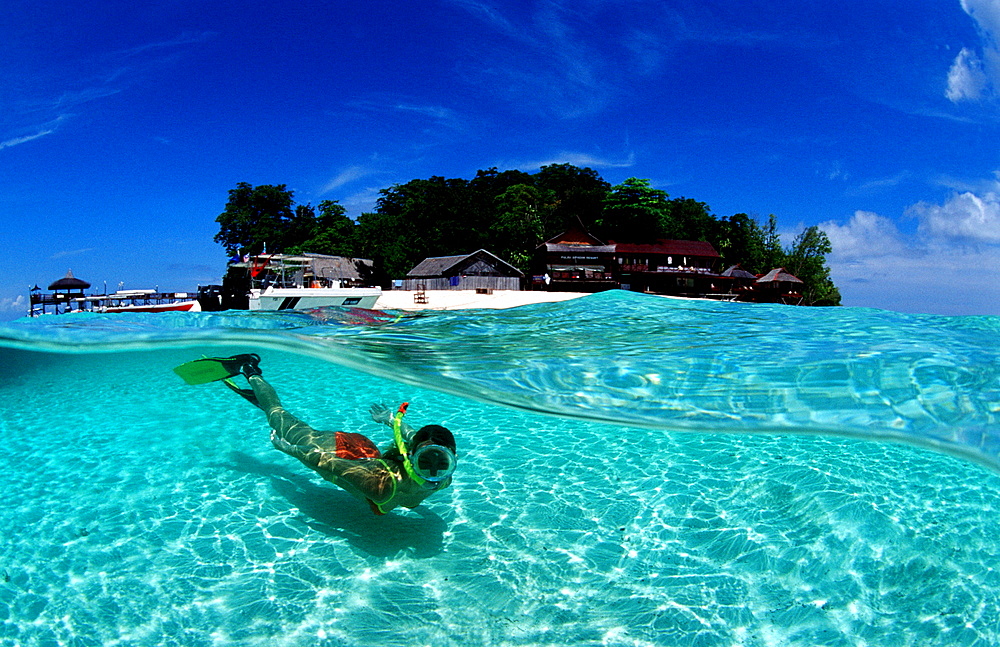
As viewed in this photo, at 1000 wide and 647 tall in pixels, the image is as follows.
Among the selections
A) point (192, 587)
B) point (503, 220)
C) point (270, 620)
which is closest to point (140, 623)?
point (192, 587)

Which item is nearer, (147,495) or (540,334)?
(147,495)

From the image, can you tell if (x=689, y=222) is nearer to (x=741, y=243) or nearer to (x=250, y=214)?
(x=741, y=243)

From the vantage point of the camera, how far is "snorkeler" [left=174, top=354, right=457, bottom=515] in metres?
4.57

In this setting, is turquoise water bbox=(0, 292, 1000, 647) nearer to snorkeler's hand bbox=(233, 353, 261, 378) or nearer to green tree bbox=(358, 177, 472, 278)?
snorkeler's hand bbox=(233, 353, 261, 378)

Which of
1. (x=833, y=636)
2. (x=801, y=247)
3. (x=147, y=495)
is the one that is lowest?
(x=833, y=636)

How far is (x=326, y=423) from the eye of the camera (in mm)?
10617

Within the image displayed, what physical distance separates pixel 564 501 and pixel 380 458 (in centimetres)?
297

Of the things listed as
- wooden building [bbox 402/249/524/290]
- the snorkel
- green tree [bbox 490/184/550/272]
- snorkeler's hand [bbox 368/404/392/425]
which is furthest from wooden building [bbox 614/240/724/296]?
the snorkel

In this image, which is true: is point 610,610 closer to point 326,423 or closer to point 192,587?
point 192,587

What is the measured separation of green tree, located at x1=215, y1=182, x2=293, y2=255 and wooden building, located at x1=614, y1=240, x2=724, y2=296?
5343 centimetres

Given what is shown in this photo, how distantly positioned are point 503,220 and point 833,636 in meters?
56.2


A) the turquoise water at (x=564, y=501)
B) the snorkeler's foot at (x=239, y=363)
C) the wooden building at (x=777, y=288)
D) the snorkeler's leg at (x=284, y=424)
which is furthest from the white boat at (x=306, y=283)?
the wooden building at (x=777, y=288)

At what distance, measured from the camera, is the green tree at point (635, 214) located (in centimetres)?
5988

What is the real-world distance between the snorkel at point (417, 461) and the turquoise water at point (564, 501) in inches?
50.4
